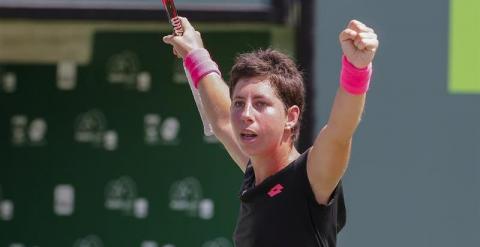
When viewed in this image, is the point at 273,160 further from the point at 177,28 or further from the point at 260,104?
the point at 177,28

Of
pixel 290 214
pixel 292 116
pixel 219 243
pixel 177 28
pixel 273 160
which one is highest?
pixel 177 28

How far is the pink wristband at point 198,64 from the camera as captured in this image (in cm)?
353

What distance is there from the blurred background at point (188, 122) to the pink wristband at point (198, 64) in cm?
321

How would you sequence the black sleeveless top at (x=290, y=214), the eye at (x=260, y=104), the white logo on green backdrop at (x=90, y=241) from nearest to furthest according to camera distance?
the black sleeveless top at (x=290, y=214), the eye at (x=260, y=104), the white logo on green backdrop at (x=90, y=241)

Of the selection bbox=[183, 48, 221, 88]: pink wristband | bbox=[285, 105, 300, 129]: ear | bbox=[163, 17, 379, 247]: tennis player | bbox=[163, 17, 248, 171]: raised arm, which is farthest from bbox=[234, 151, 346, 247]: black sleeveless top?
bbox=[183, 48, 221, 88]: pink wristband

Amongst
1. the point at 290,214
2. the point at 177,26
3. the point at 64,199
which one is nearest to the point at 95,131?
the point at 64,199

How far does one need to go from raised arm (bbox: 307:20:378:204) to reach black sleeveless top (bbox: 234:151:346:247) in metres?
0.08

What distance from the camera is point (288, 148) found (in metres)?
3.06

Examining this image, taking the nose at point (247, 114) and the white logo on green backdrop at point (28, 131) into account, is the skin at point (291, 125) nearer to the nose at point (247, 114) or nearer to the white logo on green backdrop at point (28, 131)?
the nose at point (247, 114)

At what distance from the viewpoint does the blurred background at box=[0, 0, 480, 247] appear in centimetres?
682

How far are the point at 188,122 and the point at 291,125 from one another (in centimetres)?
A: 434

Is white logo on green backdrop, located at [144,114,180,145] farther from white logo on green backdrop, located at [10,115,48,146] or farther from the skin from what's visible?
the skin

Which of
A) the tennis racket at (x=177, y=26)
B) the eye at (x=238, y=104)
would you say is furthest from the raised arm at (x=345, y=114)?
the tennis racket at (x=177, y=26)

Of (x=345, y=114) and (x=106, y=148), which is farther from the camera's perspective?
(x=106, y=148)
